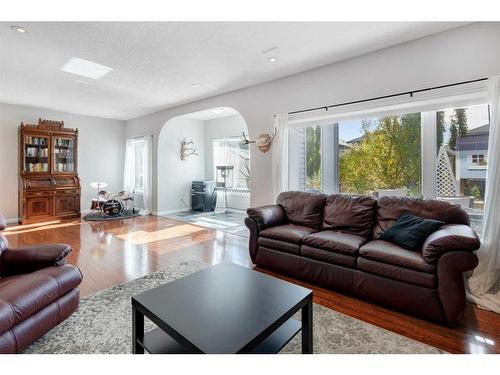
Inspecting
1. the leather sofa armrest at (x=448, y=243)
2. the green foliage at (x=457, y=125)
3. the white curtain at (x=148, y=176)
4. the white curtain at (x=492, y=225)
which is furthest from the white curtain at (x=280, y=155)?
the white curtain at (x=148, y=176)

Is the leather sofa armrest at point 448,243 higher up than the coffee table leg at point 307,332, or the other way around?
the leather sofa armrest at point 448,243

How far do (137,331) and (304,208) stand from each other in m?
2.40

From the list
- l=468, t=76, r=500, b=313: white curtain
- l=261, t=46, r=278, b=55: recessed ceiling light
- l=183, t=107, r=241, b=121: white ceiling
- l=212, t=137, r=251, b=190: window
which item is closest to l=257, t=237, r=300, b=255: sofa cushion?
l=468, t=76, r=500, b=313: white curtain

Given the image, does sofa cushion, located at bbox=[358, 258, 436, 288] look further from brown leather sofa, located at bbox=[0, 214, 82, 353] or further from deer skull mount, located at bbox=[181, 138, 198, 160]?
deer skull mount, located at bbox=[181, 138, 198, 160]

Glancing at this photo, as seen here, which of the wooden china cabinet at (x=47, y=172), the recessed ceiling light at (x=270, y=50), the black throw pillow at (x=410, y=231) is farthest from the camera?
the wooden china cabinet at (x=47, y=172)

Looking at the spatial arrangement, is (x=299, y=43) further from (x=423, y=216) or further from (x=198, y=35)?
(x=423, y=216)

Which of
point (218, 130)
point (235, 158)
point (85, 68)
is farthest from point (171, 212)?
point (85, 68)

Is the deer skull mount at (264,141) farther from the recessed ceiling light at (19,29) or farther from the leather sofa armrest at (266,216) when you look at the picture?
the recessed ceiling light at (19,29)

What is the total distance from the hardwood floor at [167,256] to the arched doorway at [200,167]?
106 centimetres

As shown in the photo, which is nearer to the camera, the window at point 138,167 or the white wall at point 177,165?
the white wall at point 177,165

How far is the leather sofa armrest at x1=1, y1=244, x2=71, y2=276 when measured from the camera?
6.63 ft

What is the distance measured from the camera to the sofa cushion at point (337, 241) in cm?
252
